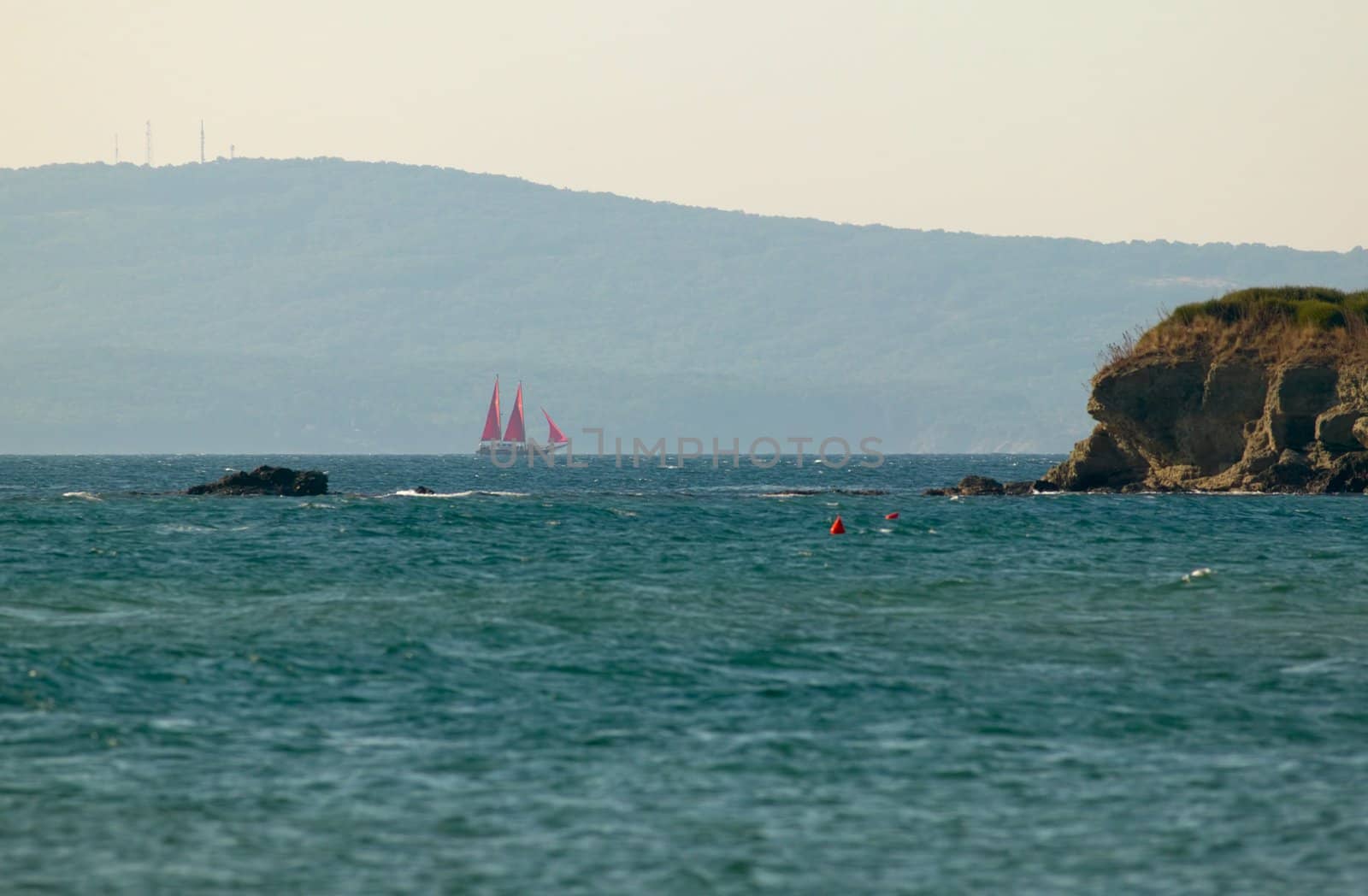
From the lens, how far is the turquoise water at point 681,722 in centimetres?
1659

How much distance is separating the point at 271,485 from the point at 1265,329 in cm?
4517

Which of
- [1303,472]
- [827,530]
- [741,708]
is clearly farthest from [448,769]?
[1303,472]

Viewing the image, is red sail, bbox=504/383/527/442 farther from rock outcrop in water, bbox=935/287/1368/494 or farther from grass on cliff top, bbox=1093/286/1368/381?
grass on cliff top, bbox=1093/286/1368/381

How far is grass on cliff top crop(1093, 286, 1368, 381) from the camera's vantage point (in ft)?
245

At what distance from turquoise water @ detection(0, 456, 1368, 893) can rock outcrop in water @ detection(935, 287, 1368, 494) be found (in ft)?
91.5

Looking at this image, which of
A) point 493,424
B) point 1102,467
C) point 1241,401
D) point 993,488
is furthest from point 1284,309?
point 493,424

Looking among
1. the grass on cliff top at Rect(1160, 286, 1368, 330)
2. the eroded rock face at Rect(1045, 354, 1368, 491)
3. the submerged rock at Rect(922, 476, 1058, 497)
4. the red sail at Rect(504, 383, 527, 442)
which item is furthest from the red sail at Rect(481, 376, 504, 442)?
the grass on cliff top at Rect(1160, 286, 1368, 330)

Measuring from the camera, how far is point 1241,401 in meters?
75.5

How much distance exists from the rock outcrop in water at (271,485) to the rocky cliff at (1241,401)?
3516 cm

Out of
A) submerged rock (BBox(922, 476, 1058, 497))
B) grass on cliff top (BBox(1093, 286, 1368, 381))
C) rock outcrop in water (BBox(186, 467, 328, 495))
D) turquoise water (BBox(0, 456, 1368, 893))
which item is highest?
grass on cliff top (BBox(1093, 286, 1368, 381))

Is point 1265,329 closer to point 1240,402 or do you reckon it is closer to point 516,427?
point 1240,402

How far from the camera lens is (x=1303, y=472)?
7362cm

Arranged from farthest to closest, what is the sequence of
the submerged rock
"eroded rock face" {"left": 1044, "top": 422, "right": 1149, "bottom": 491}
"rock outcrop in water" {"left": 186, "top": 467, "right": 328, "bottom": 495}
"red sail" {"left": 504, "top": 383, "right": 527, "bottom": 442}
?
"red sail" {"left": 504, "top": 383, "right": 527, "bottom": 442}
"eroded rock face" {"left": 1044, "top": 422, "right": 1149, "bottom": 491}
the submerged rock
"rock outcrop in water" {"left": 186, "top": 467, "right": 328, "bottom": 495}

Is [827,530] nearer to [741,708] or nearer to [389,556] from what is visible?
[389,556]
